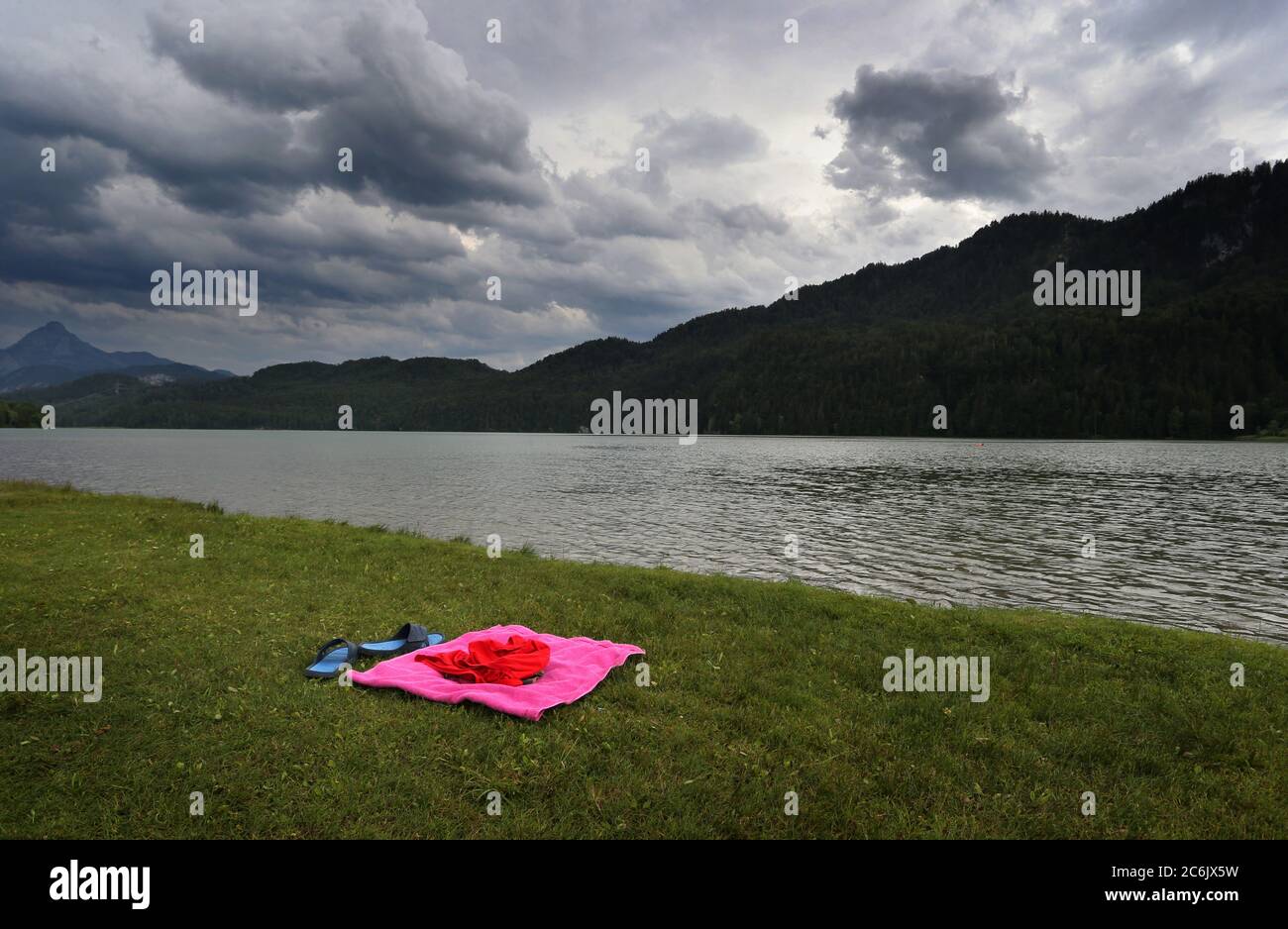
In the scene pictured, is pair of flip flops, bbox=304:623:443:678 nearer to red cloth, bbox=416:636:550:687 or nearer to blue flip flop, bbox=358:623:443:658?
blue flip flop, bbox=358:623:443:658

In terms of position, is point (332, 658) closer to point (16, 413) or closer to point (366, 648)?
point (366, 648)

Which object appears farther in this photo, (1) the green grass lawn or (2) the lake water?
(2) the lake water

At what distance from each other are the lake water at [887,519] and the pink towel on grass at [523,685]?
42.4ft

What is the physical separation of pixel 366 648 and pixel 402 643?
0.65 meters

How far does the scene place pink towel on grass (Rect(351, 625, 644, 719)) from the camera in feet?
27.8

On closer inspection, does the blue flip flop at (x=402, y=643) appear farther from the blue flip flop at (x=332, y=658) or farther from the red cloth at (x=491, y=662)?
the red cloth at (x=491, y=662)

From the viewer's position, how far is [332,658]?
388 inches

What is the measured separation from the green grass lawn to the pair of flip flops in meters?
0.34

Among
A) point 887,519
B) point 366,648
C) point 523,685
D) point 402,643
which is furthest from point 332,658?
point 887,519

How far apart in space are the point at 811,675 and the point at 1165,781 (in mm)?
4336

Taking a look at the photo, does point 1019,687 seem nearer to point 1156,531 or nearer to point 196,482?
point 1156,531

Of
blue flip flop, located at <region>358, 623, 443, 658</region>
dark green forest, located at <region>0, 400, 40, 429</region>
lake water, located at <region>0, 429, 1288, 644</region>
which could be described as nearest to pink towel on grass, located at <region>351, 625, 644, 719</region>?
blue flip flop, located at <region>358, 623, 443, 658</region>

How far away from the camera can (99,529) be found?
19.6 meters

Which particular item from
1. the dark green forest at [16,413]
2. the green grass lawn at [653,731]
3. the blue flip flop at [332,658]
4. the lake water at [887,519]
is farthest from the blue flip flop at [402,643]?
the dark green forest at [16,413]
